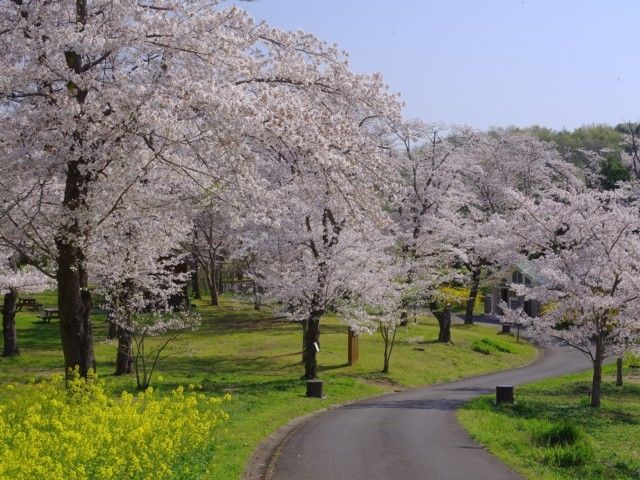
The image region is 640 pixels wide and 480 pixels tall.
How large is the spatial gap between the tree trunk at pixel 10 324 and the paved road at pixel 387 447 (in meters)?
14.9

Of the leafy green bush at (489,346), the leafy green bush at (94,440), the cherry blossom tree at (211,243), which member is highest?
the cherry blossom tree at (211,243)

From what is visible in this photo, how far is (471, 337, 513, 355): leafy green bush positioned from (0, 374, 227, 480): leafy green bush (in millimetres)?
33055

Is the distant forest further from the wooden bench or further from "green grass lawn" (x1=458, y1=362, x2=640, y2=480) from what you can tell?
the wooden bench

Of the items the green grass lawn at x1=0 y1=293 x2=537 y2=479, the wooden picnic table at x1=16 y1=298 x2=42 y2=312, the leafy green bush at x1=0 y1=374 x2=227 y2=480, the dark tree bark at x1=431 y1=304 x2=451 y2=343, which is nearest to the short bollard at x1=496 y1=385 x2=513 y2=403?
the green grass lawn at x1=0 y1=293 x2=537 y2=479

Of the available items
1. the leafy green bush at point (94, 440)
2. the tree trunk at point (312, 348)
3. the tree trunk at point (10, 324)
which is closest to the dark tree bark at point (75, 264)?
the leafy green bush at point (94, 440)

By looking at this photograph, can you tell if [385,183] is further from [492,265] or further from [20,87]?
[492,265]

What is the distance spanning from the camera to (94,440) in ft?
28.7

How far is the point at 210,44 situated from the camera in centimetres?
1032

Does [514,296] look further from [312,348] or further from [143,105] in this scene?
[143,105]

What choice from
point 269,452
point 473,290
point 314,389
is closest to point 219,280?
point 473,290

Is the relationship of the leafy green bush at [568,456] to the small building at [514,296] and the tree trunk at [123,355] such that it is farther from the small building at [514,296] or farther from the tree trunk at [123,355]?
the small building at [514,296]

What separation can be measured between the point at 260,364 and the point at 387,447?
18.0 meters

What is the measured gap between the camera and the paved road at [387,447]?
13.0 metres

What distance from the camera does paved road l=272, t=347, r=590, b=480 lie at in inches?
510
